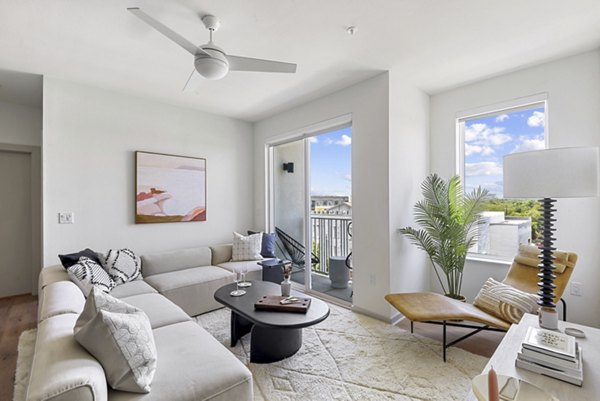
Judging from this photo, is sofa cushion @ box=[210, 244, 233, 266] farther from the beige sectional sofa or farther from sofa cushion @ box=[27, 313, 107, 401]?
sofa cushion @ box=[27, 313, 107, 401]

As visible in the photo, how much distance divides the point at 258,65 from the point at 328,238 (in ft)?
9.33

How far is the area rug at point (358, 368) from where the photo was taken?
1.89m

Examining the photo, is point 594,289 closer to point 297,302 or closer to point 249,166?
point 297,302

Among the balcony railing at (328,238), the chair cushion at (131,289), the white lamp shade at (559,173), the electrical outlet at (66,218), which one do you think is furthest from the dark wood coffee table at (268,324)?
the electrical outlet at (66,218)

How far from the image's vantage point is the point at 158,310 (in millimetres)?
2250

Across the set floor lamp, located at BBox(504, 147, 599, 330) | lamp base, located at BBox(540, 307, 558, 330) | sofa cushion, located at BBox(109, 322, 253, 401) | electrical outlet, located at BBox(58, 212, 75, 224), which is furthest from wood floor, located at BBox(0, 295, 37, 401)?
floor lamp, located at BBox(504, 147, 599, 330)

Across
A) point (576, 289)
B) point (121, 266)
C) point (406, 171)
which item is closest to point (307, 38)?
point (406, 171)

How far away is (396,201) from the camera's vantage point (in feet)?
10.1

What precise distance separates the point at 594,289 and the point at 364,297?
81.3 inches

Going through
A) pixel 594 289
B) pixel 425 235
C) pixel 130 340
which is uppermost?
pixel 425 235

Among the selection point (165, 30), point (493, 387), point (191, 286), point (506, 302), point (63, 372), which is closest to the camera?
point (493, 387)

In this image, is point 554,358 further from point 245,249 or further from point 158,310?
point 245,249

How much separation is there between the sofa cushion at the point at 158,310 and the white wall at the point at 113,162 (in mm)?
1336

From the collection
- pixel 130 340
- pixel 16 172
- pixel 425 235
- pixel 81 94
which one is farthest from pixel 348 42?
pixel 16 172
